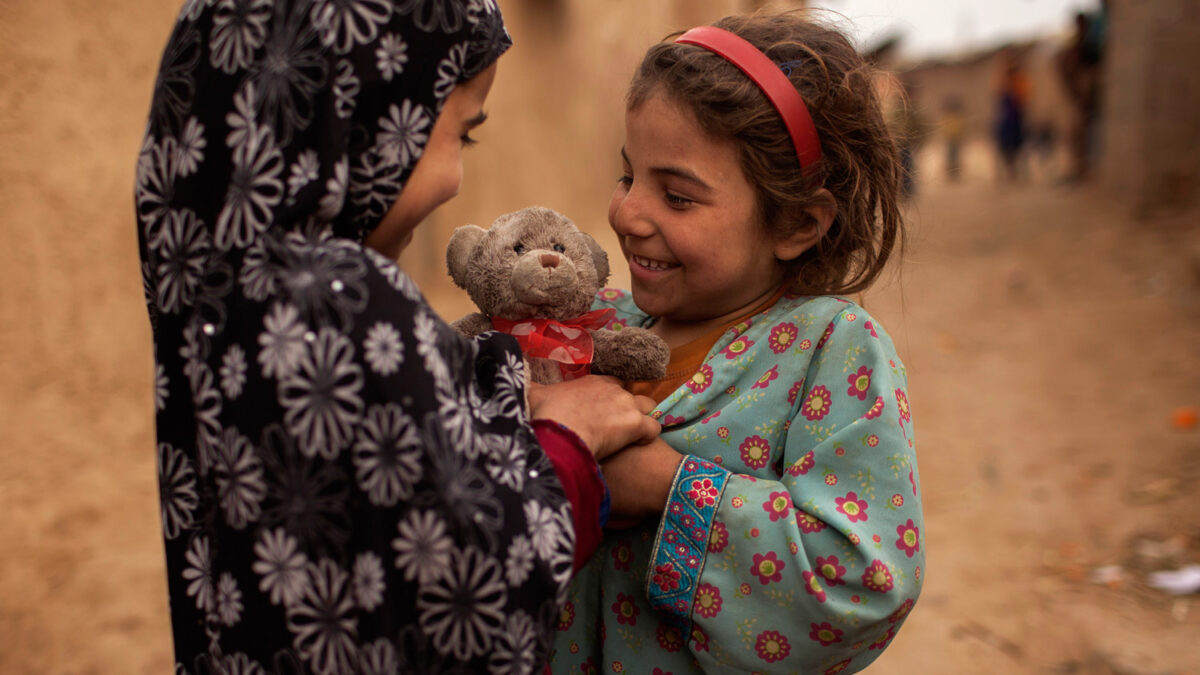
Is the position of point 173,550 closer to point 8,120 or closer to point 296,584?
point 296,584

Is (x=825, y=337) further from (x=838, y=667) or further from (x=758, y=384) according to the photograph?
(x=838, y=667)

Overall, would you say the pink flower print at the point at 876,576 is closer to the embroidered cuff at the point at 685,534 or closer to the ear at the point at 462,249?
the embroidered cuff at the point at 685,534

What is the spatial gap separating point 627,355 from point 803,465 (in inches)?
13.4

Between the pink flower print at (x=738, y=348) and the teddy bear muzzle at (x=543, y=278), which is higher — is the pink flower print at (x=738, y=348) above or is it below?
below

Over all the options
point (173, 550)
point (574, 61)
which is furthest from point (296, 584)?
point (574, 61)

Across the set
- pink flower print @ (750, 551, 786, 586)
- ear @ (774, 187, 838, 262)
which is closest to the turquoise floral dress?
pink flower print @ (750, 551, 786, 586)

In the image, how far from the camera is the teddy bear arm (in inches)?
60.7

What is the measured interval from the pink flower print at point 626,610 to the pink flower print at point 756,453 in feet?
1.06

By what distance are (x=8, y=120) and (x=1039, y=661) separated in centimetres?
441

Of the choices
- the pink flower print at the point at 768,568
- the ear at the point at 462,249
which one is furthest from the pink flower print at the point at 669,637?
the ear at the point at 462,249

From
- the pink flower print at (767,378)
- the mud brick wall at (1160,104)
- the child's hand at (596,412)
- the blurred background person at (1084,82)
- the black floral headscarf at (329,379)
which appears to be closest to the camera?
the black floral headscarf at (329,379)

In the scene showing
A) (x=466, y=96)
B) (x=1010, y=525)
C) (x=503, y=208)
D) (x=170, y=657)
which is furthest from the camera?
(x=503, y=208)

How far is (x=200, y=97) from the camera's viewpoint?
1.14m

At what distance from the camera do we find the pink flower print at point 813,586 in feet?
4.36
